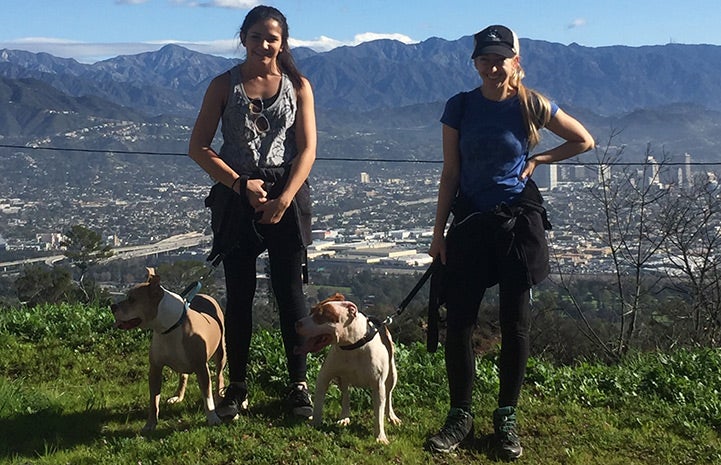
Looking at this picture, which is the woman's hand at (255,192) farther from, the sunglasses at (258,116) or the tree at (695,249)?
the tree at (695,249)

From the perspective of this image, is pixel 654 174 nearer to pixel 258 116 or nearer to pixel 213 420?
pixel 258 116

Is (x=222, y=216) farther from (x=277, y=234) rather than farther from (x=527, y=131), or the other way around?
(x=527, y=131)

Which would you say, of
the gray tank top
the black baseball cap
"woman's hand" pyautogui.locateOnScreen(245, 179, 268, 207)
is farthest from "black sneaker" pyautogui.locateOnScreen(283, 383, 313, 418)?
the black baseball cap

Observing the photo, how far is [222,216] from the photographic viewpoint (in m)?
4.27

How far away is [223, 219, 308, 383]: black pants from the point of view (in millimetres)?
4316

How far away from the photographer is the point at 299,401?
4543mm

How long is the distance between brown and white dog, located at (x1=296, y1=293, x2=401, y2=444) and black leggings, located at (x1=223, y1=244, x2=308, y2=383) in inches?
14.7

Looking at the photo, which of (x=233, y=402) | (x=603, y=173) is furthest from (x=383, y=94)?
(x=233, y=402)

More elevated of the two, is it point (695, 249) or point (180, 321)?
point (180, 321)

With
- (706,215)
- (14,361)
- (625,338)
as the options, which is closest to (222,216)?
(14,361)

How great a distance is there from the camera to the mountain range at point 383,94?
37531mm

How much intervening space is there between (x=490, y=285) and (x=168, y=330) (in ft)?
5.29

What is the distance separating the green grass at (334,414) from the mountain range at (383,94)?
2020mm

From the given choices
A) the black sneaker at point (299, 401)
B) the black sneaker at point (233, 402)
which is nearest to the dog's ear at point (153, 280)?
the black sneaker at point (233, 402)
